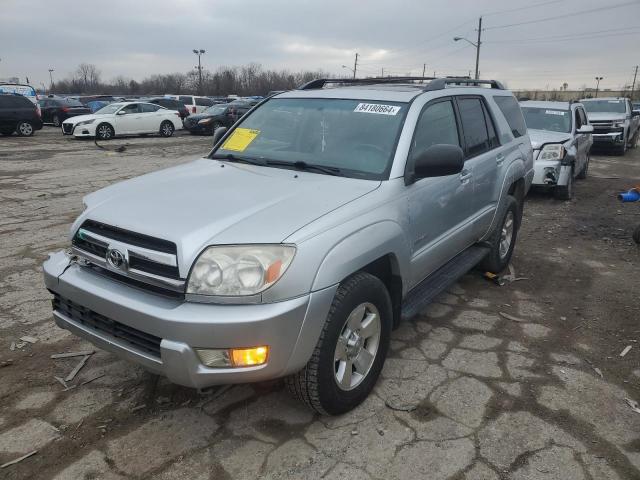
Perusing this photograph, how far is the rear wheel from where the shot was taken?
19312 mm

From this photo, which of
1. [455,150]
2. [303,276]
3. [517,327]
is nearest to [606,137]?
[517,327]

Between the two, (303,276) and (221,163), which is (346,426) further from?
(221,163)

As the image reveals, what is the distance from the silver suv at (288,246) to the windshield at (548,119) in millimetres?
6686

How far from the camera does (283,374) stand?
7.80 feet

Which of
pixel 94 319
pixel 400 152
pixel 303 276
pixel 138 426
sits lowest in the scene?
pixel 138 426

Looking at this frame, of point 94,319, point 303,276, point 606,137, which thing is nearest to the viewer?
point 303,276

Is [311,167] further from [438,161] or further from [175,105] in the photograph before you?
[175,105]

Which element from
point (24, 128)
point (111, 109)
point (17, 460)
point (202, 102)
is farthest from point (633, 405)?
point (202, 102)

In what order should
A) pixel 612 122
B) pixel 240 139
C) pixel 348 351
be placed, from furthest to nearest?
1. pixel 612 122
2. pixel 240 139
3. pixel 348 351

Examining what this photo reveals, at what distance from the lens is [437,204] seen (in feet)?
11.4

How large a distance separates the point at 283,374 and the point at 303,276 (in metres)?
0.50

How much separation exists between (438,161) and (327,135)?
862 millimetres

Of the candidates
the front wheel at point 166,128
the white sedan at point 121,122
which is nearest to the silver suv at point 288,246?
the white sedan at point 121,122

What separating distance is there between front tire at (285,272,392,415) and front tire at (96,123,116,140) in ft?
60.4
